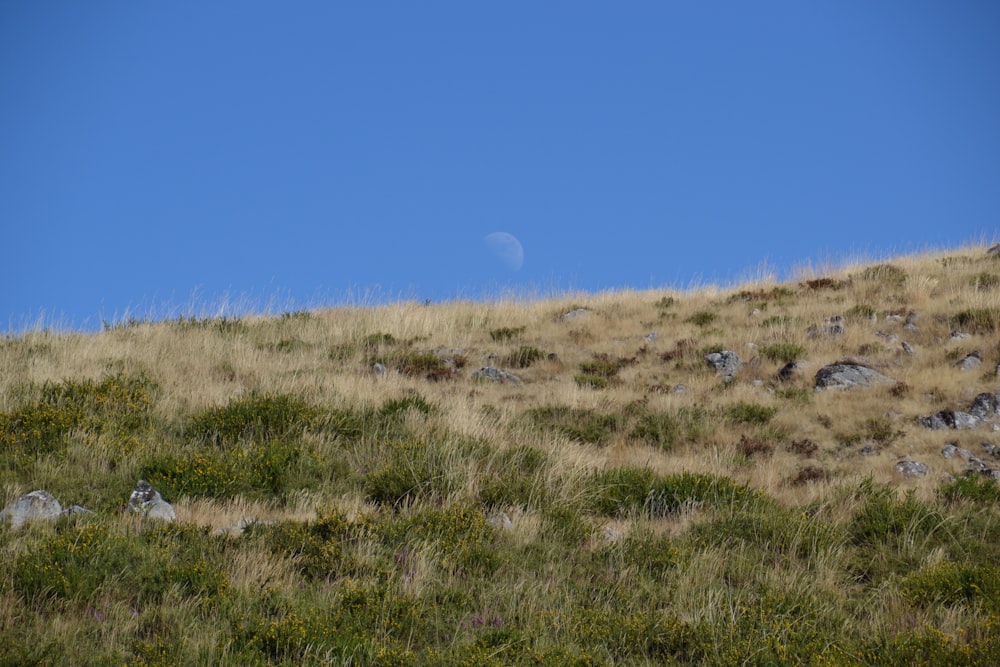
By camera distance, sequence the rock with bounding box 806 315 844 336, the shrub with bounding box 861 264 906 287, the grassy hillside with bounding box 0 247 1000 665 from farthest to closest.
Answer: the shrub with bounding box 861 264 906 287
the rock with bounding box 806 315 844 336
the grassy hillside with bounding box 0 247 1000 665

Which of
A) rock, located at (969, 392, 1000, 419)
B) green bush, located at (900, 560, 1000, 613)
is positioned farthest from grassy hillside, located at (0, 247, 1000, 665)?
rock, located at (969, 392, 1000, 419)

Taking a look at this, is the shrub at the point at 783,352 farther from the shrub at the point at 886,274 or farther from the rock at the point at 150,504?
the rock at the point at 150,504

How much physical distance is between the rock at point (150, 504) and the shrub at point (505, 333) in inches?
404

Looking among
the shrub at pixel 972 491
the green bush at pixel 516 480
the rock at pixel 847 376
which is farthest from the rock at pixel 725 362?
the green bush at pixel 516 480

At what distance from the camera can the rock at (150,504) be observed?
684 centimetres

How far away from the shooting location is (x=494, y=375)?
1420 centimetres

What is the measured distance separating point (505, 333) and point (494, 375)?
10.8 feet

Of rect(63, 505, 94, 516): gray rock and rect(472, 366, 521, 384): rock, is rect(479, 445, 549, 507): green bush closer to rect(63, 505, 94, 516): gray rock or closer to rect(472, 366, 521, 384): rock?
rect(63, 505, 94, 516): gray rock

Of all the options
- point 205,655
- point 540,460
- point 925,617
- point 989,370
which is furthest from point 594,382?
point 205,655

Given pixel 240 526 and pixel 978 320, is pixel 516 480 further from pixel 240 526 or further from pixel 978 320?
pixel 978 320

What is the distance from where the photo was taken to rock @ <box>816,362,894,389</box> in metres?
12.4

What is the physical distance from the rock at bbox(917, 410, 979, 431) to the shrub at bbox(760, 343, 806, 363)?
326 cm

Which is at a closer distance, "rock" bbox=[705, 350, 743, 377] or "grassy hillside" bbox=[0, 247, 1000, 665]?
"grassy hillside" bbox=[0, 247, 1000, 665]

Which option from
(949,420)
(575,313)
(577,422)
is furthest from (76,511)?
(575,313)
